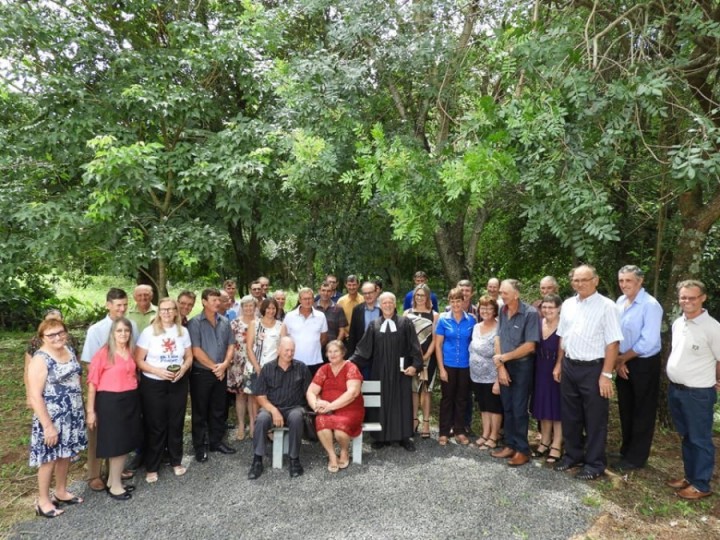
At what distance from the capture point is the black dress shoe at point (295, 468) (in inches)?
183

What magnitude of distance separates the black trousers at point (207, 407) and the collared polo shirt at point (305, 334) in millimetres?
838

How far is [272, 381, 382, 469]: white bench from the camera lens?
484cm

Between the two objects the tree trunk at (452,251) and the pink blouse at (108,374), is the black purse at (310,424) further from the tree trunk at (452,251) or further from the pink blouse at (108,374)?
the tree trunk at (452,251)

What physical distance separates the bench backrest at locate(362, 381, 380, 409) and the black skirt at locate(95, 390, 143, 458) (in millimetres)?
2251

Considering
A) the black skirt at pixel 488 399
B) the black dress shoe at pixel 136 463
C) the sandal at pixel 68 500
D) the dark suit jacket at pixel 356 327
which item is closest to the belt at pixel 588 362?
the black skirt at pixel 488 399

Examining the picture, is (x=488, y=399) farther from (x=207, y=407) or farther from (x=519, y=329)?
(x=207, y=407)

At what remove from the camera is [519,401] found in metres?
4.95

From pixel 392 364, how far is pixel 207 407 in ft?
6.38

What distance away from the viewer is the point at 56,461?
4125 millimetres

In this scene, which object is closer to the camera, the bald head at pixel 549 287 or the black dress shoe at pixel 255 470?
the black dress shoe at pixel 255 470

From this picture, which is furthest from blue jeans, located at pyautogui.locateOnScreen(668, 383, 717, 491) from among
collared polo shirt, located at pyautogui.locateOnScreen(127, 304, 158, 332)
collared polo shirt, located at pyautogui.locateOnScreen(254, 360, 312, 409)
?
collared polo shirt, located at pyautogui.locateOnScreen(127, 304, 158, 332)

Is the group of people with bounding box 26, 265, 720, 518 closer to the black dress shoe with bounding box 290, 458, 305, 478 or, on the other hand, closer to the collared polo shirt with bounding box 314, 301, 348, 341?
the black dress shoe with bounding box 290, 458, 305, 478

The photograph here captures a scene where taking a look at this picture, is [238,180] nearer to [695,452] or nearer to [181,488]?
[181,488]

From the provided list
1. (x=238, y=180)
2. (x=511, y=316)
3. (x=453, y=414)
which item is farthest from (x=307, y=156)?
(x=453, y=414)
